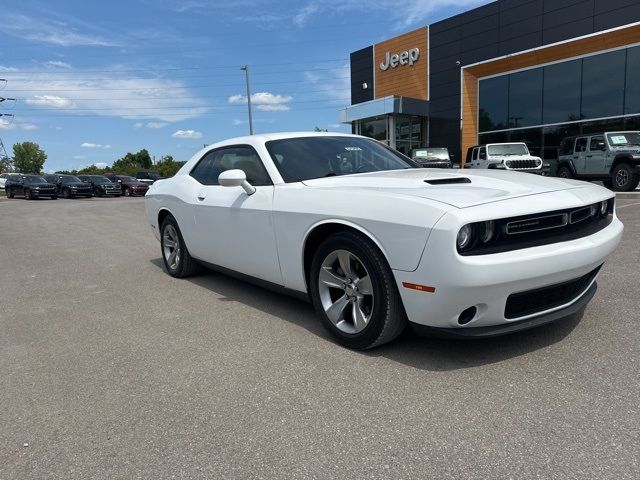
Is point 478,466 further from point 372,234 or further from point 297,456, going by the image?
point 372,234

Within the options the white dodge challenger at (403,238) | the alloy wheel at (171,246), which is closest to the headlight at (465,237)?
the white dodge challenger at (403,238)

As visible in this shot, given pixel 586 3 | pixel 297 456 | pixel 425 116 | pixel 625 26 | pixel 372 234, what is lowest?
pixel 297 456

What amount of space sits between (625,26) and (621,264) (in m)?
18.9

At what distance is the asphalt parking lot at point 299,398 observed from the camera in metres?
2.08

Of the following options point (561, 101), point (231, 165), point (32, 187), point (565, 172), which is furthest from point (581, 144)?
point (32, 187)

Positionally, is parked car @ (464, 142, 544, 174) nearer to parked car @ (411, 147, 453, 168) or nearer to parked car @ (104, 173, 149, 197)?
parked car @ (411, 147, 453, 168)

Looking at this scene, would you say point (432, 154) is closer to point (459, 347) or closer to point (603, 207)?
point (603, 207)

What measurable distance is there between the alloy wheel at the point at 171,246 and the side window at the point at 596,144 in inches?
574

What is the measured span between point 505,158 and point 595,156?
8.95ft

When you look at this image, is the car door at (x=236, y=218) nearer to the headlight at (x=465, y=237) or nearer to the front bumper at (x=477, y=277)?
the front bumper at (x=477, y=277)

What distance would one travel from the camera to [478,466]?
6.53 feet

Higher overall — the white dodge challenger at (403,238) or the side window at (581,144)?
the side window at (581,144)

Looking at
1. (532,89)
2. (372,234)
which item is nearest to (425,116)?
(532,89)

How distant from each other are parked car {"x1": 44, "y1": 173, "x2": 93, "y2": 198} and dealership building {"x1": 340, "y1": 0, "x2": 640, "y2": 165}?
55.2 feet
